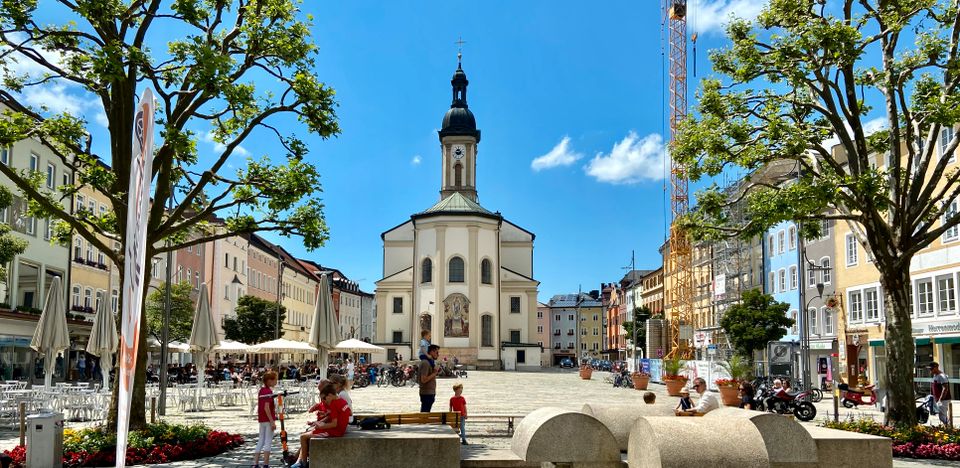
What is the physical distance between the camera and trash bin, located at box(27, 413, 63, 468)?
1208cm

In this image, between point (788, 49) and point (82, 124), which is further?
point (788, 49)

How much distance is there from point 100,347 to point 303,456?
15257mm

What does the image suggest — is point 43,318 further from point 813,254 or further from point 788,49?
point 813,254

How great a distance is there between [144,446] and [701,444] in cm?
868

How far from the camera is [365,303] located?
136 m

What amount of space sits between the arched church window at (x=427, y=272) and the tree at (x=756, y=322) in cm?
3683

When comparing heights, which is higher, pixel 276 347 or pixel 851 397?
pixel 276 347

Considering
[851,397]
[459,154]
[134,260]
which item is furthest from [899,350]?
[459,154]

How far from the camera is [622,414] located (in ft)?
43.3

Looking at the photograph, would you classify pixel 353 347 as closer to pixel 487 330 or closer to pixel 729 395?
pixel 729 395

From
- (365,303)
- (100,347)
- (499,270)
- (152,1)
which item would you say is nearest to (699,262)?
(499,270)

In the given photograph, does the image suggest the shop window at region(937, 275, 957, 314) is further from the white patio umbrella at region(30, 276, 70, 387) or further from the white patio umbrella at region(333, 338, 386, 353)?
the white patio umbrella at region(30, 276, 70, 387)

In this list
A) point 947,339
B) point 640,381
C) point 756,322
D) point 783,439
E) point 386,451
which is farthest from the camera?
point 756,322

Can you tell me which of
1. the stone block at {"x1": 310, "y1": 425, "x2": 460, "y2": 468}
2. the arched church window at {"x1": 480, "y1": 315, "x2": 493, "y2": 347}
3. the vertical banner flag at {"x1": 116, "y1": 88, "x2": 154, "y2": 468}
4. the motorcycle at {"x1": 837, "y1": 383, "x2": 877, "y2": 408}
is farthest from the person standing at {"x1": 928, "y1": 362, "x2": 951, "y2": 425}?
the arched church window at {"x1": 480, "y1": 315, "x2": 493, "y2": 347}
